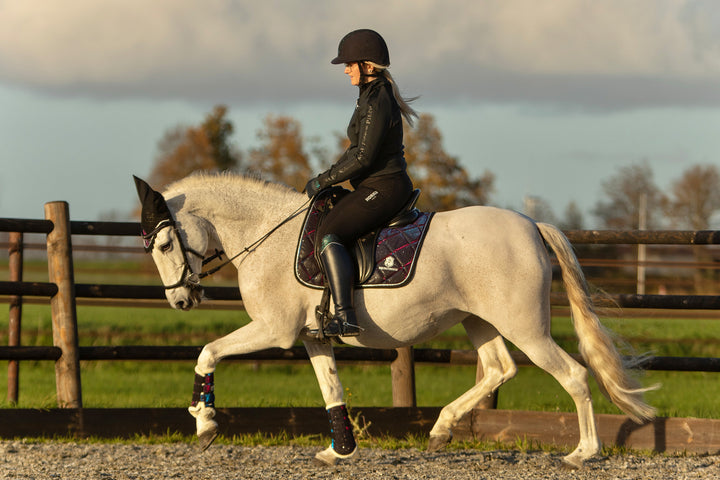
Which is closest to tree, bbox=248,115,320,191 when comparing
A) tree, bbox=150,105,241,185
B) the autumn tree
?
tree, bbox=150,105,241,185

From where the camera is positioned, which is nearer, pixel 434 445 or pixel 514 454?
pixel 434 445

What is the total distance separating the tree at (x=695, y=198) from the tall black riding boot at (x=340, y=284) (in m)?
52.5

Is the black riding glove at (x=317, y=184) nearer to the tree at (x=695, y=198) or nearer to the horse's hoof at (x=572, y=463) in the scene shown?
the horse's hoof at (x=572, y=463)

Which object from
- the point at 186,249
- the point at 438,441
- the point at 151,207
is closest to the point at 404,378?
the point at 438,441

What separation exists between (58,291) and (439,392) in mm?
5571

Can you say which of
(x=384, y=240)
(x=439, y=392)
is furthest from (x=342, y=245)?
(x=439, y=392)

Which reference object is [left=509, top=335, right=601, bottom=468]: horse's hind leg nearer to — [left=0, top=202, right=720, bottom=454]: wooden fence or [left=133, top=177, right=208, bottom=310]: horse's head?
[left=0, top=202, right=720, bottom=454]: wooden fence

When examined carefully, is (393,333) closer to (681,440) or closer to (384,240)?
(384,240)

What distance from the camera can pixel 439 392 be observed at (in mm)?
10812

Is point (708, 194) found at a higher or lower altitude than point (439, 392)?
higher

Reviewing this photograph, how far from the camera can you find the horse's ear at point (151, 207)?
17.1 ft

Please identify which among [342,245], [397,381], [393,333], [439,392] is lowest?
[439,392]

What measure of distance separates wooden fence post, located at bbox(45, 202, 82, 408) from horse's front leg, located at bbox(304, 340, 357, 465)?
7.06ft

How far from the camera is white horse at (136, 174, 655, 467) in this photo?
17.2ft
